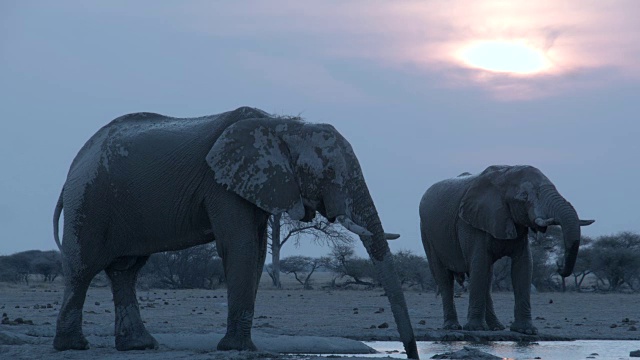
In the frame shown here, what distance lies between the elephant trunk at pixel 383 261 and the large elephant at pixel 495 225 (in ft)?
16.6

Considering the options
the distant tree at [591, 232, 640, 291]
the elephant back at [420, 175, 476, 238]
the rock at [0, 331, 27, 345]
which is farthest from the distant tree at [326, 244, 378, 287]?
the rock at [0, 331, 27, 345]

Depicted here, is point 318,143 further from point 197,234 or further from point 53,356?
point 53,356

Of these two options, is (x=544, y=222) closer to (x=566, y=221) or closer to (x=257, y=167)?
(x=566, y=221)

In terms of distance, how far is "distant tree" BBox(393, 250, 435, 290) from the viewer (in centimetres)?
4992

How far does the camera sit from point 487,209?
59.8ft

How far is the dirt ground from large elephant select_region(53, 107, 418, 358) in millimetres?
779

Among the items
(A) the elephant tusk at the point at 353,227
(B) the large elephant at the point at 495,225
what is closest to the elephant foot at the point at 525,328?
(B) the large elephant at the point at 495,225

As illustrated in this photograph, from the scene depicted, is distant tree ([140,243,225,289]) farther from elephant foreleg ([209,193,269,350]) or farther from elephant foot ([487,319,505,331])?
elephant foreleg ([209,193,269,350])

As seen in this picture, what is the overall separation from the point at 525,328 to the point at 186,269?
33.0 m

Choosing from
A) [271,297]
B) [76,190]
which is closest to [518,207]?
[76,190]

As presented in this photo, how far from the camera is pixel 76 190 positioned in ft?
43.2

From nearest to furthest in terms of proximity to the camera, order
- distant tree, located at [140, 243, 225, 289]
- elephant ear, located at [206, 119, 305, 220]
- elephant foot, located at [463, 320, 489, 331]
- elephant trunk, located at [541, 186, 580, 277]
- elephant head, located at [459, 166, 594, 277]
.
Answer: elephant ear, located at [206, 119, 305, 220], elephant trunk, located at [541, 186, 580, 277], elephant head, located at [459, 166, 594, 277], elephant foot, located at [463, 320, 489, 331], distant tree, located at [140, 243, 225, 289]

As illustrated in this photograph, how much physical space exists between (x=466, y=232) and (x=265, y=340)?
18.9 feet

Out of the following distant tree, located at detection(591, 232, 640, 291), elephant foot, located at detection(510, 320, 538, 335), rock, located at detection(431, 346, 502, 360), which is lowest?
rock, located at detection(431, 346, 502, 360)
